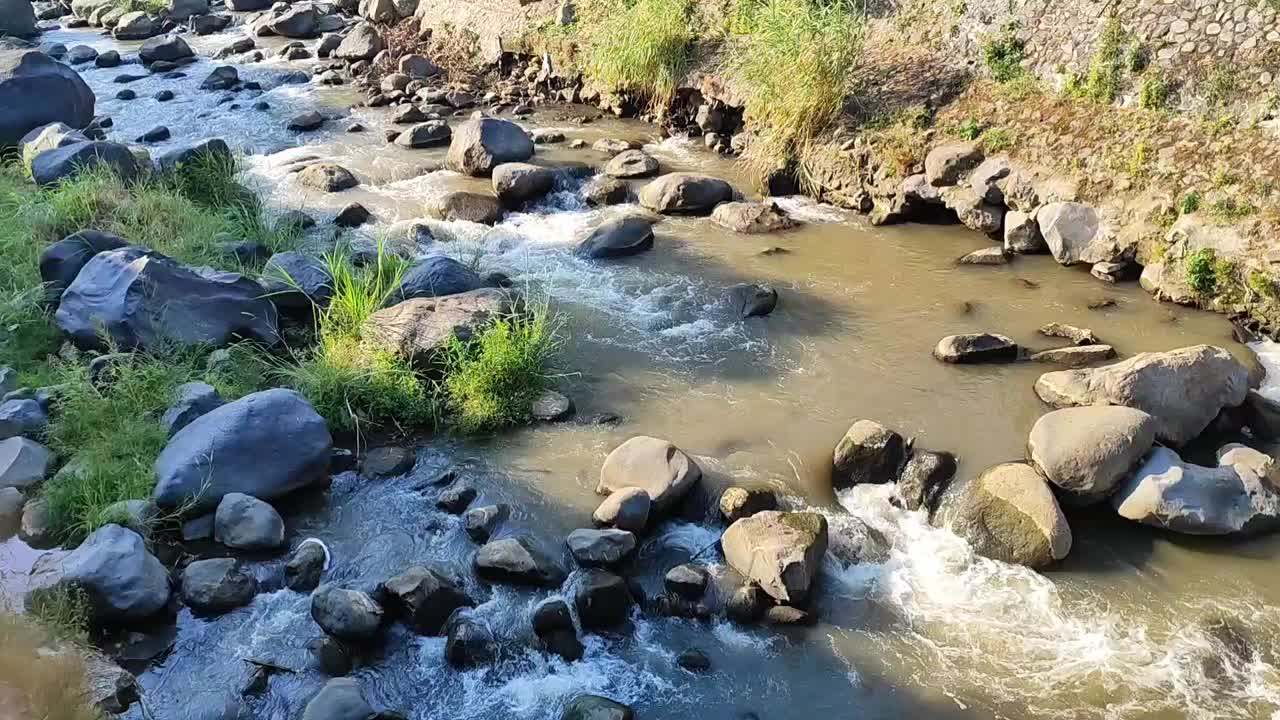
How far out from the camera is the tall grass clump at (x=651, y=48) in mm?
13641

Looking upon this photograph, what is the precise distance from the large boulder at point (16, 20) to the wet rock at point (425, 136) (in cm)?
1236

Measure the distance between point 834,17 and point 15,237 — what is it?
887cm

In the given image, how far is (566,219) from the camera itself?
11.3 m

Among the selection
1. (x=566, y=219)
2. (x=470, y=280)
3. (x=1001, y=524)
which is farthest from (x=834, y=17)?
(x=1001, y=524)

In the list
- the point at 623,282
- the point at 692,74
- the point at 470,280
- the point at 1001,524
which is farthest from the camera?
the point at 692,74

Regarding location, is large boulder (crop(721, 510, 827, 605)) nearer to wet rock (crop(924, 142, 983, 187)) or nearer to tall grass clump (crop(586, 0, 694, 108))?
wet rock (crop(924, 142, 983, 187))

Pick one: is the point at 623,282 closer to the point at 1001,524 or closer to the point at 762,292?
the point at 762,292

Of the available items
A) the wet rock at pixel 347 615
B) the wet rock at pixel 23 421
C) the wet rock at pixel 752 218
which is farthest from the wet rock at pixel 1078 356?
the wet rock at pixel 23 421

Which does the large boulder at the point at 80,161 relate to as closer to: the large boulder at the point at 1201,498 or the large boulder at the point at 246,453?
the large boulder at the point at 246,453

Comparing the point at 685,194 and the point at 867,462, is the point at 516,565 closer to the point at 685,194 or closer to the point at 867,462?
the point at 867,462

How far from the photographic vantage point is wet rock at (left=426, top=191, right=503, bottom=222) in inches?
442

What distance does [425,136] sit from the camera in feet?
45.0

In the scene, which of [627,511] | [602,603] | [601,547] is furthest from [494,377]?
[602,603]

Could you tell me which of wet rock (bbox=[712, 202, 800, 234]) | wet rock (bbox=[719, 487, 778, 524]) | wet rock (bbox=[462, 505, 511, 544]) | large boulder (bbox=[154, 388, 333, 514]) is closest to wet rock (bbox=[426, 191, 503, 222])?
wet rock (bbox=[712, 202, 800, 234])
